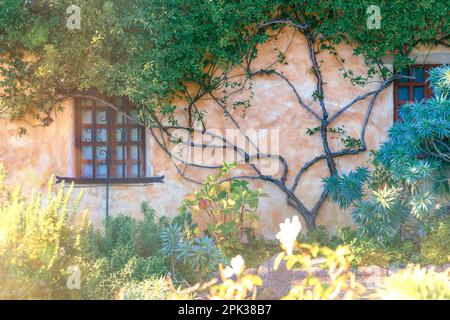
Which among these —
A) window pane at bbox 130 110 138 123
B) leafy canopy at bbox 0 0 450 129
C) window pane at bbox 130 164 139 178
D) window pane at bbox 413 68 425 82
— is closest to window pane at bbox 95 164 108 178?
window pane at bbox 130 164 139 178

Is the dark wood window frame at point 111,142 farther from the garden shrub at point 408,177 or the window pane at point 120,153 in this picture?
the garden shrub at point 408,177

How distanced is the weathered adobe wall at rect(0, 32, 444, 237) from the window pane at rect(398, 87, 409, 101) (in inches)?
9.1

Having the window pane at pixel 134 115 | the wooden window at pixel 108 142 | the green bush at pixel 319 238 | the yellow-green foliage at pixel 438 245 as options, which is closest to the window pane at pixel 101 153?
the wooden window at pixel 108 142

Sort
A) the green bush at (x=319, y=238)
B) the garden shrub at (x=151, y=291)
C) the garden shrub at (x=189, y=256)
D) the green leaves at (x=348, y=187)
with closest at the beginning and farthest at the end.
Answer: the garden shrub at (x=151, y=291), the garden shrub at (x=189, y=256), the green leaves at (x=348, y=187), the green bush at (x=319, y=238)

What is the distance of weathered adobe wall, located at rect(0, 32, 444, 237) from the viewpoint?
936 cm

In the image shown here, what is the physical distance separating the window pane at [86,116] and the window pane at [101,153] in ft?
1.26

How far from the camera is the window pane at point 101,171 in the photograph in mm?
9594

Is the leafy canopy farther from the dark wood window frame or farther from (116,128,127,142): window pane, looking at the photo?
(116,128,127,142): window pane

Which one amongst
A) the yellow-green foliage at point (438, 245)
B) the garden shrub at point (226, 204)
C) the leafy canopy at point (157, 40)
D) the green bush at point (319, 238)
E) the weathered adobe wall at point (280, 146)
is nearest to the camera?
the yellow-green foliage at point (438, 245)

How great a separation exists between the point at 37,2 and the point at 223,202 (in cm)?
356

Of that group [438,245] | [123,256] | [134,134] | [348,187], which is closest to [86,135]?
[134,134]

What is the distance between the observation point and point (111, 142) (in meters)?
9.63

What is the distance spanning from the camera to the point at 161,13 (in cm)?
886

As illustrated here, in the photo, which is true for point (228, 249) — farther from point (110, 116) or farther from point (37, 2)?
point (37, 2)
